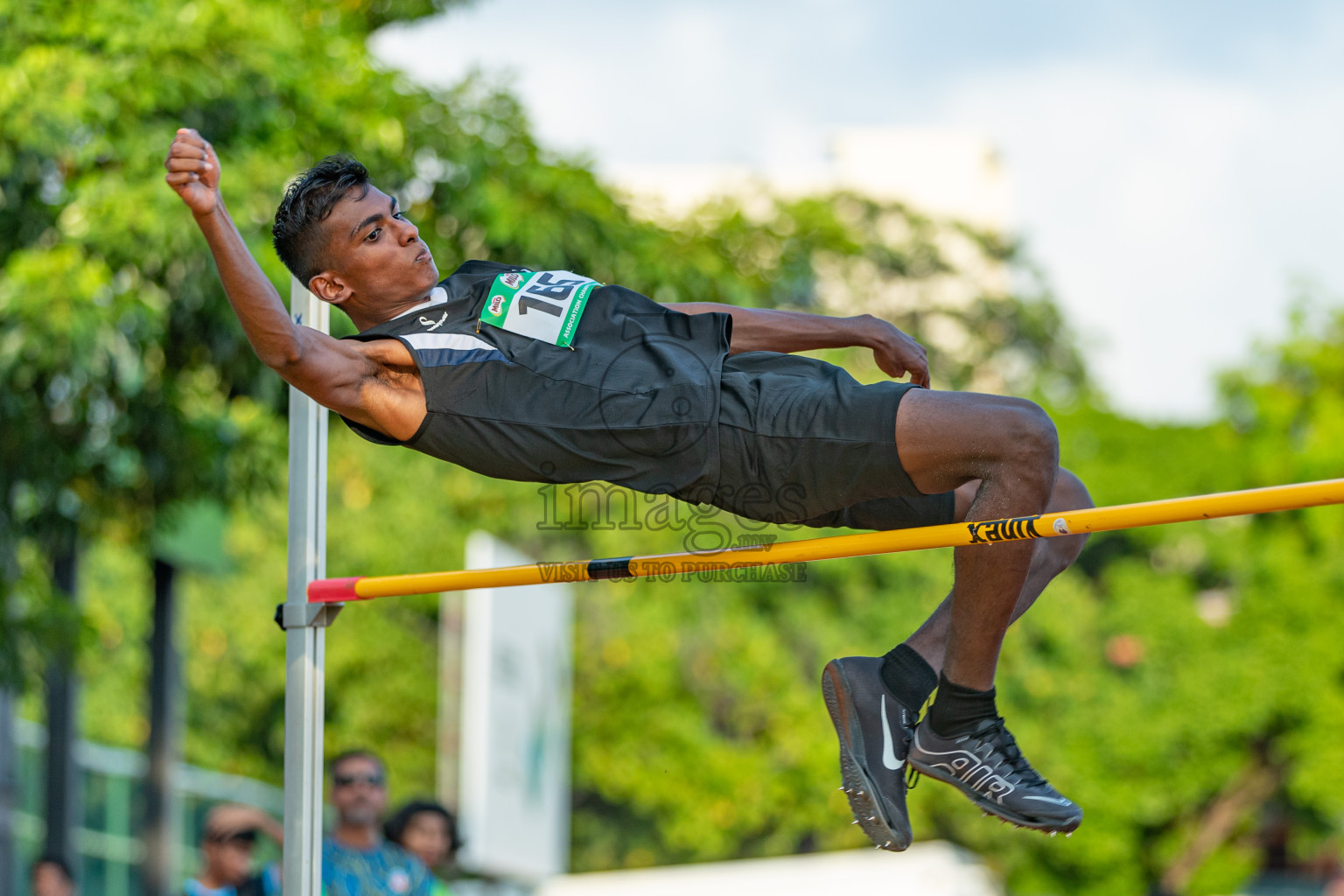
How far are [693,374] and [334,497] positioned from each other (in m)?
17.8

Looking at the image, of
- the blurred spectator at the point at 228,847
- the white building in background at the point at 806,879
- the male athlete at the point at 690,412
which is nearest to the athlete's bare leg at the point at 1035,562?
the male athlete at the point at 690,412

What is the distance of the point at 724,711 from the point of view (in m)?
19.7

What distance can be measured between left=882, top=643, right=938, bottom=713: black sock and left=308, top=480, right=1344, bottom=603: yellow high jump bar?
374mm

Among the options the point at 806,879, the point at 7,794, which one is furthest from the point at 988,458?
the point at 806,879

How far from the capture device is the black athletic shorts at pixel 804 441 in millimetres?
2953

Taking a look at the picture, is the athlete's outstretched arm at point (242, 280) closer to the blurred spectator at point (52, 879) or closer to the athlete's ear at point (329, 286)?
the athlete's ear at point (329, 286)

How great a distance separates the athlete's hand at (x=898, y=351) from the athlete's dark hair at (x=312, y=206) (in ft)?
3.65

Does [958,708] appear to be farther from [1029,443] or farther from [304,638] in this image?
[304,638]

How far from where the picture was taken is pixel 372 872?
4980 mm

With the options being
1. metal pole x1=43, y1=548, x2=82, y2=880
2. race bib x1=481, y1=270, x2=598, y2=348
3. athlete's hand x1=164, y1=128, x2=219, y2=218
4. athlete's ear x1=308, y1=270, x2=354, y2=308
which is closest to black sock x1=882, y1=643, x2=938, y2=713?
race bib x1=481, y1=270, x2=598, y2=348

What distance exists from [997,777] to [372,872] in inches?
100.0

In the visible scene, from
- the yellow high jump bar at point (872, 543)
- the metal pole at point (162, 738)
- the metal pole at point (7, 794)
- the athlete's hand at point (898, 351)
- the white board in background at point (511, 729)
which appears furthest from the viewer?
the white board in background at point (511, 729)

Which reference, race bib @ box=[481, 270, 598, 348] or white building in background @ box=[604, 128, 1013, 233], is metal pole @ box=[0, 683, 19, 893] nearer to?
race bib @ box=[481, 270, 598, 348]

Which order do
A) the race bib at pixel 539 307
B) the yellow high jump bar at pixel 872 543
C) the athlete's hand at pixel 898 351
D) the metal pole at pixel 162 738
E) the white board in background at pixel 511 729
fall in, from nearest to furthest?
the yellow high jump bar at pixel 872 543, the race bib at pixel 539 307, the athlete's hand at pixel 898 351, the metal pole at pixel 162 738, the white board in background at pixel 511 729
